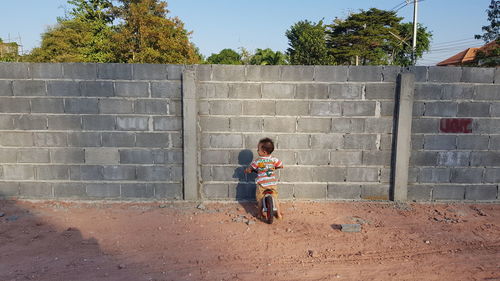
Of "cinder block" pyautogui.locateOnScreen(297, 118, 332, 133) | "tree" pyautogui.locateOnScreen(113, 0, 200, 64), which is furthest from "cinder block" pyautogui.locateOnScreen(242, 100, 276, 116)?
"tree" pyautogui.locateOnScreen(113, 0, 200, 64)

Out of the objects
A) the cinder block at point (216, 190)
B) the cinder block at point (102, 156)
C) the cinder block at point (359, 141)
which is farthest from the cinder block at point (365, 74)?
the cinder block at point (102, 156)

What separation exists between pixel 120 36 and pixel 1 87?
20.7 metres

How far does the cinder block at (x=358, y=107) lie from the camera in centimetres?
427

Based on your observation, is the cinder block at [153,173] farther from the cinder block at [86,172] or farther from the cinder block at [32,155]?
the cinder block at [32,155]

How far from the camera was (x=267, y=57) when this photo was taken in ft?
98.5

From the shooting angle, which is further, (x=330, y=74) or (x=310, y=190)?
(x=310, y=190)

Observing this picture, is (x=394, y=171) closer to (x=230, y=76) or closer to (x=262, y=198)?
(x=262, y=198)

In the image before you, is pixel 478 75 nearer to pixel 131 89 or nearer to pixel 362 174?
pixel 362 174

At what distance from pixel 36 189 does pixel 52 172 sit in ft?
1.20

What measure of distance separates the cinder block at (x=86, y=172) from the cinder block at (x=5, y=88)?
1.34 metres

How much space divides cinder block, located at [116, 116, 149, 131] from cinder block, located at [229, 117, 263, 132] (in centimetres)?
121

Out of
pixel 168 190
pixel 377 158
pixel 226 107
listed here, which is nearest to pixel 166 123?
pixel 226 107

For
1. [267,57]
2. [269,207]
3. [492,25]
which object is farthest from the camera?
[267,57]

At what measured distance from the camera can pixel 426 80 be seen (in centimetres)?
423
